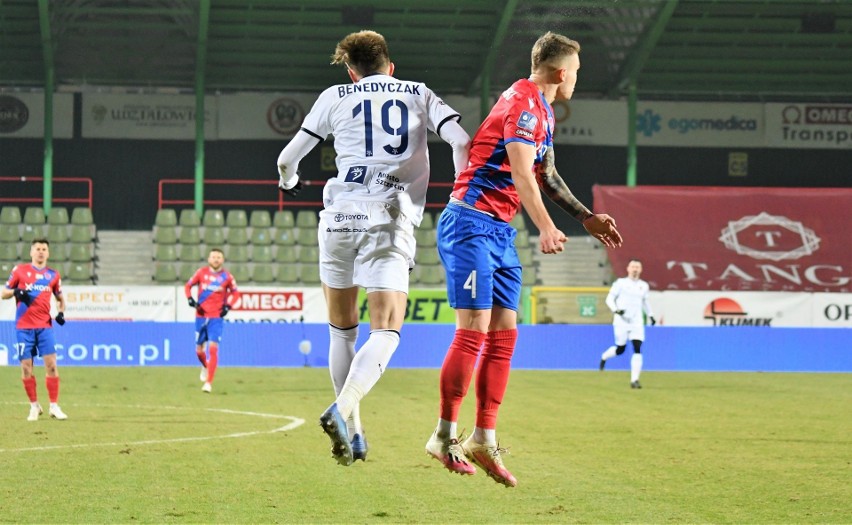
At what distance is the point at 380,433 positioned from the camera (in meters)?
12.5

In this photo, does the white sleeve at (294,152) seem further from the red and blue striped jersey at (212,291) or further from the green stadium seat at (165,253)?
the green stadium seat at (165,253)

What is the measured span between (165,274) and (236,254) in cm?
165

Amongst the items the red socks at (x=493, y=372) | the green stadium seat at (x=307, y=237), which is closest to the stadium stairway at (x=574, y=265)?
the green stadium seat at (x=307, y=237)

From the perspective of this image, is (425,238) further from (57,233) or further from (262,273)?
(57,233)

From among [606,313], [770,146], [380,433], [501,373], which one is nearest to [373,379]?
[501,373]

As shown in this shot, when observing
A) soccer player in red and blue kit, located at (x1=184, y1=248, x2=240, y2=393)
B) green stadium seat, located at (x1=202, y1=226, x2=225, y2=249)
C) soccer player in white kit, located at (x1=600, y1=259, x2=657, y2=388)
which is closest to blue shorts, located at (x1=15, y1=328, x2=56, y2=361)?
soccer player in red and blue kit, located at (x1=184, y1=248, x2=240, y2=393)

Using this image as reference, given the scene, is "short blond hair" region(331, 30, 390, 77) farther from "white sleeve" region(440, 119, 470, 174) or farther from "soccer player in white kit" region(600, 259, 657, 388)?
"soccer player in white kit" region(600, 259, 657, 388)

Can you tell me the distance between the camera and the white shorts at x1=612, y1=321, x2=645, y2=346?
2022 centimetres

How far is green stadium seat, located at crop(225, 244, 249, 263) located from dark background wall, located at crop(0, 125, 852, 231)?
3894 millimetres

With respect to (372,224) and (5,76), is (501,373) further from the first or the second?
(5,76)

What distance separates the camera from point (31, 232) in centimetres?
2706

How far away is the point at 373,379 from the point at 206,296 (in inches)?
518

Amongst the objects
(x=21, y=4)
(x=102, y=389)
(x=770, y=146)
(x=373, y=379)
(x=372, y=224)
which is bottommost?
(x=102, y=389)

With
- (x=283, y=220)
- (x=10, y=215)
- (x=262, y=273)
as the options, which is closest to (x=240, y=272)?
(x=262, y=273)
